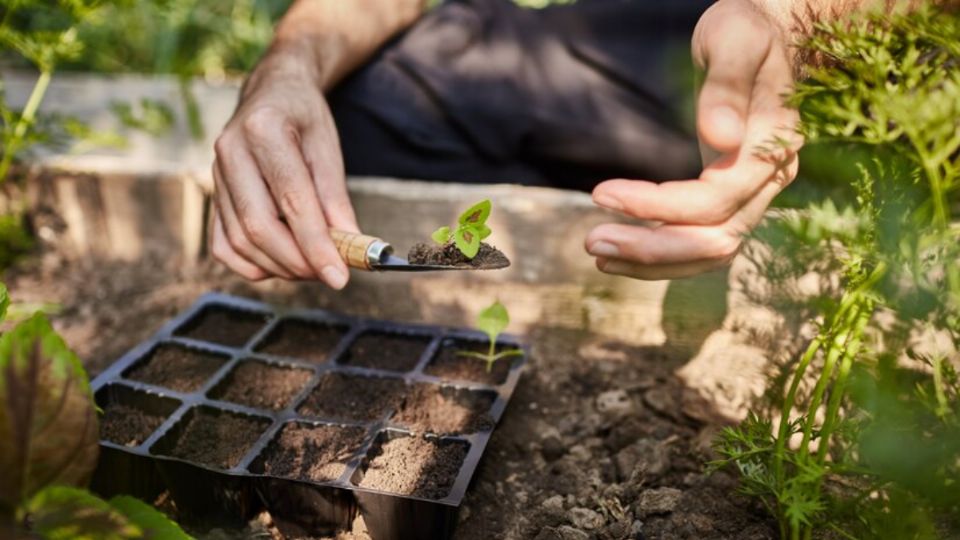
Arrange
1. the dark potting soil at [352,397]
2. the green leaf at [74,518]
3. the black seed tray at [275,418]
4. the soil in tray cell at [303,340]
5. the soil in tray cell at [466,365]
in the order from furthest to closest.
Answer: the soil in tray cell at [303,340], the soil in tray cell at [466,365], the dark potting soil at [352,397], the black seed tray at [275,418], the green leaf at [74,518]

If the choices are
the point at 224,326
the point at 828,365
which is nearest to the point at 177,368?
the point at 224,326

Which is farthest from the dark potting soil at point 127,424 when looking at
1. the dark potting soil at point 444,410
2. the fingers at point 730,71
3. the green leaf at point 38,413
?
the fingers at point 730,71

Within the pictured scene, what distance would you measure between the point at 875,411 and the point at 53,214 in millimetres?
2176

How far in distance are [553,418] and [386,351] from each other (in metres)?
0.41

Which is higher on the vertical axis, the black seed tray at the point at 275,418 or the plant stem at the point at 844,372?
the plant stem at the point at 844,372

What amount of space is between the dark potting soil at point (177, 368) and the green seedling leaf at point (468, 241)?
0.72m

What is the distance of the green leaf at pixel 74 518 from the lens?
82 cm

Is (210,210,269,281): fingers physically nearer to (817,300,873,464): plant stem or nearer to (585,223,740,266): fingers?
(585,223,740,266): fingers

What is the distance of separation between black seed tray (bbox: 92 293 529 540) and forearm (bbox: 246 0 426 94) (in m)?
0.60

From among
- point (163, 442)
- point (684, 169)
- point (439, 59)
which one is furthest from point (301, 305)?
point (684, 169)

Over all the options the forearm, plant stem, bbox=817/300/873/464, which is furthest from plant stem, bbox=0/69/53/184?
plant stem, bbox=817/300/873/464

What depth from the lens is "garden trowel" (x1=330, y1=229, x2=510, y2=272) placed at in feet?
4.60

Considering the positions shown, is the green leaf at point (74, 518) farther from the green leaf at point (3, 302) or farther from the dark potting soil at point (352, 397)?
the dark potting soil at point (352, 397)

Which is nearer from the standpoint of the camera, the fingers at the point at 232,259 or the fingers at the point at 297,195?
the fingers at the point at 297,195
